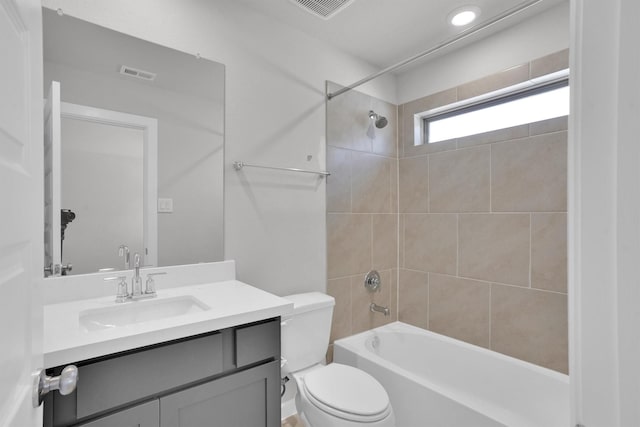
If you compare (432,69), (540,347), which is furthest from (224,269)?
(432,69)

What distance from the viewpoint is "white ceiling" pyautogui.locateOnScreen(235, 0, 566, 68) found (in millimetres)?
1866

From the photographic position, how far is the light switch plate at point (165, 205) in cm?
159

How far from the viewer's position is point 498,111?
2.22 m

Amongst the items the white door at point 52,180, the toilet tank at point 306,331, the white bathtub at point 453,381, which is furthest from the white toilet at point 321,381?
the white door at point 52,180

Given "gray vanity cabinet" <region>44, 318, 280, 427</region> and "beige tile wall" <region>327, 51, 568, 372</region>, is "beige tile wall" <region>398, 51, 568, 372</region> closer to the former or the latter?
"beige tile wall" <region>327, 51, 568, 372</region>

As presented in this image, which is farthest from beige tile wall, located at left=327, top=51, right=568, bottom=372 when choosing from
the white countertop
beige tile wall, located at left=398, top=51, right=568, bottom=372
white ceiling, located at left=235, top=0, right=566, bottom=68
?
the white countertop

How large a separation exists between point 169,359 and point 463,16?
229cm

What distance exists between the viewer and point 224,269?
176cm

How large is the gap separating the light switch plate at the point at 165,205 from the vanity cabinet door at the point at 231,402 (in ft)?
2.75

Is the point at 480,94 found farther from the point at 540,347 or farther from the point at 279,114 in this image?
the point at 540,347

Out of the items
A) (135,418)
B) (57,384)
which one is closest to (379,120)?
(135,418)

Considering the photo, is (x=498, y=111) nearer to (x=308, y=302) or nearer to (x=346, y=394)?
(x=308, y=302)

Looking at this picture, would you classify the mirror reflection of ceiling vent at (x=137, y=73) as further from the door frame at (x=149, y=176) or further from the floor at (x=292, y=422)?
the floor at (x=292, y=422)

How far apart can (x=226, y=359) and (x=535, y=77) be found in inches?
86.7
